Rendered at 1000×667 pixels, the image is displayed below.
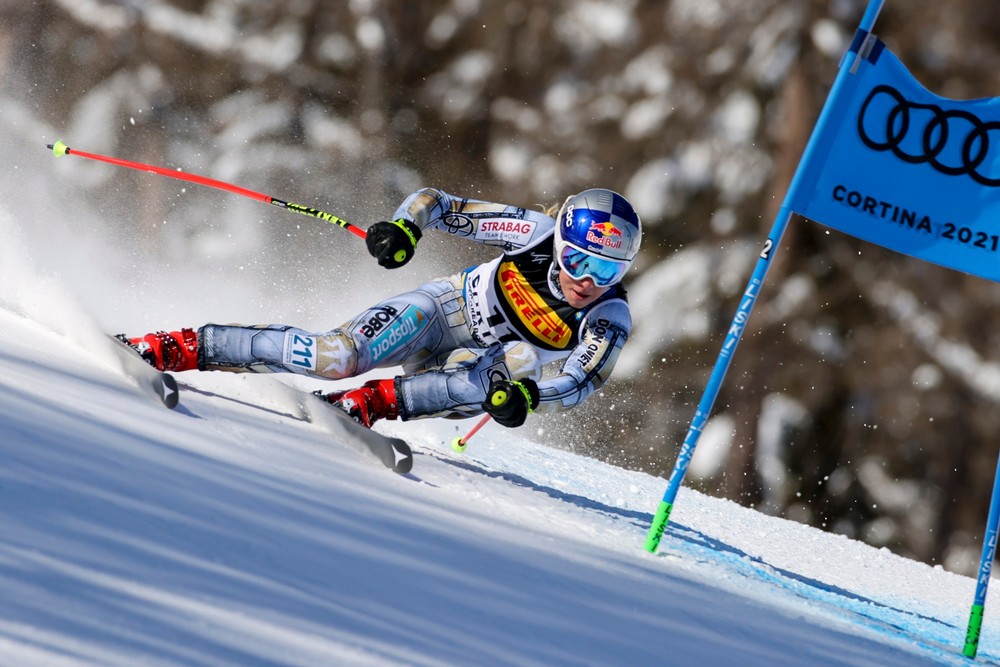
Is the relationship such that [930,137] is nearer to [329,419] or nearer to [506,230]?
[506,230]

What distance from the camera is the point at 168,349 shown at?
438 cm

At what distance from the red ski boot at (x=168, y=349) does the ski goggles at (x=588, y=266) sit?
1.43 m

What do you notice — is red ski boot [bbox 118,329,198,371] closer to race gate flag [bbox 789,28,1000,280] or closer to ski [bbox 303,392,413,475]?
ski [bbox 303,392,413,475]

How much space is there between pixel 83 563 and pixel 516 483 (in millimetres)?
3000

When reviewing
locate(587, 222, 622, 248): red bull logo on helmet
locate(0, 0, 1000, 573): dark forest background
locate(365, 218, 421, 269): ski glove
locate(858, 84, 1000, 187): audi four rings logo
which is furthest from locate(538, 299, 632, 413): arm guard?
locate(0, 0, 1000, 573): dark forest background

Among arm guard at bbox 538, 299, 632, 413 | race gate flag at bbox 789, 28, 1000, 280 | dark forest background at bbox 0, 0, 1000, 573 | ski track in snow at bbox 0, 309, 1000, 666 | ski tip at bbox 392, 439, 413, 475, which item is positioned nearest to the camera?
ski track in snow at bbox 0, 309, 1000, 666

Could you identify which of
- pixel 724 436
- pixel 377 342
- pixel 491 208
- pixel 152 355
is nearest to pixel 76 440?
pixel 152 355

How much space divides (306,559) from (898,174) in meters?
2.80

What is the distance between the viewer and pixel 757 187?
2273 centimetres

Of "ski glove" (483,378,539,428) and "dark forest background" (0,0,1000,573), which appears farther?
"dark forest background" (0,0,1000,573)

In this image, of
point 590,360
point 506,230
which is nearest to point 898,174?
point 590,360

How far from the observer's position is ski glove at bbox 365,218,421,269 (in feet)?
15.1

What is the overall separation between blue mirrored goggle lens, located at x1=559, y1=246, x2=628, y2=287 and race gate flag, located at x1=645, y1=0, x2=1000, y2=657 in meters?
0.61

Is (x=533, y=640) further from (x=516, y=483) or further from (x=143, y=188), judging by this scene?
(x=143, y=188)
